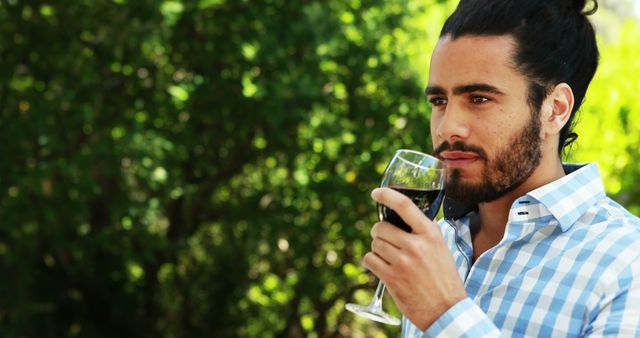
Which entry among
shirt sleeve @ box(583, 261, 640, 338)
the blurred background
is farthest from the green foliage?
shirt sleeve @ box(583, 261, 640, 338)

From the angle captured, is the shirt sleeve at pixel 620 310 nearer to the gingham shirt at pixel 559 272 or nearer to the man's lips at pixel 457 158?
the gingham shirt at pixel 559 272

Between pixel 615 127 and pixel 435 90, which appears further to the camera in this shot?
pixel 615 127

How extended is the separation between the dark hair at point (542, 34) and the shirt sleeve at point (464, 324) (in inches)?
20.1

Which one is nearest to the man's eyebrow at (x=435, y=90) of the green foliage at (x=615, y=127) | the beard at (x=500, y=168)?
the beard at (x=500, y=168)

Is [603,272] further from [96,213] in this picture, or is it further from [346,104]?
[96,213]

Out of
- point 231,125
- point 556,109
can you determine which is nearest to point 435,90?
point 556,109

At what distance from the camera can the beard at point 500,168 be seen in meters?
1.78

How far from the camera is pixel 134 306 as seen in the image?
666 cm

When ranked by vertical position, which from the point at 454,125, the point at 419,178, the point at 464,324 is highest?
the point at 454,125

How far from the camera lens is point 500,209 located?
1.92m

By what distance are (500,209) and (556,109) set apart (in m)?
0.25

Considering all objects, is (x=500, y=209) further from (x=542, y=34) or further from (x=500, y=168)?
(x=542, y=34)

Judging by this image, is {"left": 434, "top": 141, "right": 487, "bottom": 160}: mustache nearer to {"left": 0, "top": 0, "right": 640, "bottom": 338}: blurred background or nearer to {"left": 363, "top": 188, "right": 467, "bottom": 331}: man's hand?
{"left": 363, "top": 188, "right": 467, "bottom": 331}: man's hand

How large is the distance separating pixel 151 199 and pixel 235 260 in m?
1.12
